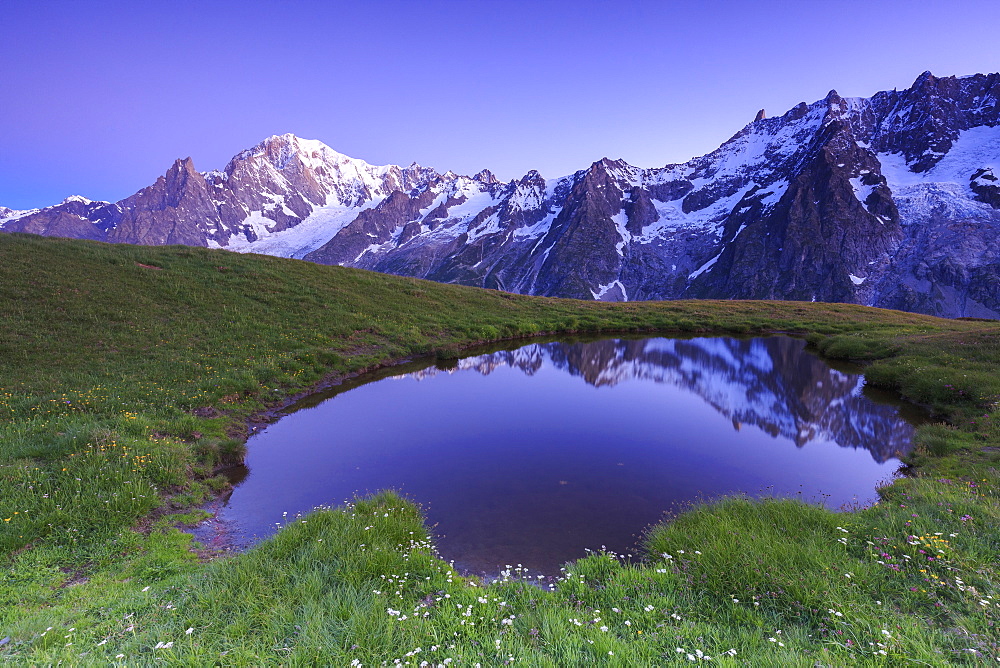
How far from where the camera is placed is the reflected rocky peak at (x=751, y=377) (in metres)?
18.9

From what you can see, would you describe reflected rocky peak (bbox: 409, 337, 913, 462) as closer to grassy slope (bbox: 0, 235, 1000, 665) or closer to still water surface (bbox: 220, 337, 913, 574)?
still water surface (bbox: 220, 337, 913, 574)

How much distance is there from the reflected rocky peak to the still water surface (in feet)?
0.56

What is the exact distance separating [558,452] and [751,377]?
776 inches

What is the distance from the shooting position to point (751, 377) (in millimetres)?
28875

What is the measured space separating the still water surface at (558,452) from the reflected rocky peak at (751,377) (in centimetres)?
17

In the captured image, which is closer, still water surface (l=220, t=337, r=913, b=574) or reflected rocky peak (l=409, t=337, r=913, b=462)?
still water surface (l=220, t=337, r=913, b=574)

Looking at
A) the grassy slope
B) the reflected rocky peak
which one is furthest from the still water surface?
the grassy slope

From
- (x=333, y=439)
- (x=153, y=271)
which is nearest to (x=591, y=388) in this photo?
(x=333, y=439)

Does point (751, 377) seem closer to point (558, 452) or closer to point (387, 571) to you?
point (558, 452)

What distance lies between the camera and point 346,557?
808 centimetres

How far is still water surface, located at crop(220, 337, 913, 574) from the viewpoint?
11.6 meters

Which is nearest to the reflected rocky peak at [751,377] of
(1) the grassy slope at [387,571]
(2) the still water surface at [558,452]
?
(2) the still water surface at [558,452]

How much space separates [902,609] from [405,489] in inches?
451

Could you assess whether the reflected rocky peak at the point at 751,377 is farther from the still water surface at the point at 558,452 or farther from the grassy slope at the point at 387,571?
the grassy slope at the point at 387,571
